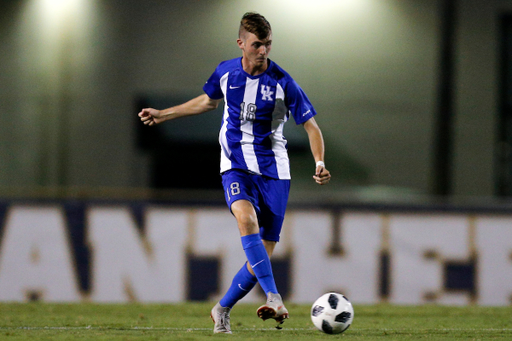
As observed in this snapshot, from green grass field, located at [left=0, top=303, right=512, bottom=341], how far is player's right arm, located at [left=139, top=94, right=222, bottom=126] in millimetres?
1584

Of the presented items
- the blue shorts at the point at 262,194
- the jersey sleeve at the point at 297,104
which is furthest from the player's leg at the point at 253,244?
the jersey sleeve at the point at 297,104

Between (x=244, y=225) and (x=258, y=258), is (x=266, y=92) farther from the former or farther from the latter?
(x=258, y=258)

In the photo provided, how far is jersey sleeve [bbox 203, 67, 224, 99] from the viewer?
5219mm

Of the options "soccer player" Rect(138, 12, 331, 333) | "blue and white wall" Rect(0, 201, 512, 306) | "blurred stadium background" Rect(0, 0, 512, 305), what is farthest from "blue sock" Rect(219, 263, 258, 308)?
"blurred stadium background" Rect(0, 0, 512, 305)

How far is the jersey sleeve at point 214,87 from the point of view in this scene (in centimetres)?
522

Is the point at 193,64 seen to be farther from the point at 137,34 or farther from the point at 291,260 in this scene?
the point at 291,260

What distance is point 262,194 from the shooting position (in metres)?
5.02

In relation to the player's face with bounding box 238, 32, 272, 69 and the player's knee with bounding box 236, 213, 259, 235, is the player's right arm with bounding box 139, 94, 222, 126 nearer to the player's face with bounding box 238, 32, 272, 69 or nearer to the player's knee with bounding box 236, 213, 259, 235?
the player's face with bounding box 238, 32, 272, 69

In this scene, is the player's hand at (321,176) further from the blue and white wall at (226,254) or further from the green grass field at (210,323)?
the blue and white wall at (226,254)

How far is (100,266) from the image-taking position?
8695mm

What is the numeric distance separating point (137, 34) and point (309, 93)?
12.4 feet

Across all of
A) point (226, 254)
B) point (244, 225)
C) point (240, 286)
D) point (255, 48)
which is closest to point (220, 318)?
point (240, 286)

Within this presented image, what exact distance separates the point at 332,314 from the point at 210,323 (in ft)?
5.10

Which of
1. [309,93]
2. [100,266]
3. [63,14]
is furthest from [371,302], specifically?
[63,14]
